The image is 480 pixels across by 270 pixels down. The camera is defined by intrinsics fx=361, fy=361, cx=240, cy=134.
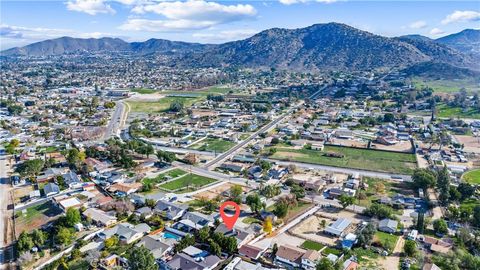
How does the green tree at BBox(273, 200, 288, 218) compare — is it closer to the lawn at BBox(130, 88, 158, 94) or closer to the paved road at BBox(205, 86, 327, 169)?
the paved road at BBox(205, 86, 327, 169)

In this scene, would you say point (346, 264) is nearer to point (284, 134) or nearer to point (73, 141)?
point (284, 134)

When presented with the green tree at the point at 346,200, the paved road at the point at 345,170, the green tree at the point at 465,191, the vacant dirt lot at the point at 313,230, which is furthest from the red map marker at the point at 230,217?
the green tree at the point at 465,191

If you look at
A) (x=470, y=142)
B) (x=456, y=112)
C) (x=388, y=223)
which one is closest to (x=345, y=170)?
(x=388, y=223)

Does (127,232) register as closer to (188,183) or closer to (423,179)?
(188,183)

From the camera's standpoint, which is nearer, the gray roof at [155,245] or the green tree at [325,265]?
the green tree at [325,265]

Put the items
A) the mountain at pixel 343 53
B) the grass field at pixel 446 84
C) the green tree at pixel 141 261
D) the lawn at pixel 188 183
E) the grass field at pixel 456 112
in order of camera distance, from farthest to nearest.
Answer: the mountain at pixel 343 53 < the grass field at pixel 446 84 < the grass field at pixel 456 112 < the lawn at pixel 188 183 < the green tree at pixel 141 261

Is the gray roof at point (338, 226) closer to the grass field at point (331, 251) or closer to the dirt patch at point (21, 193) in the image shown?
the grass field at point (331, 251)
